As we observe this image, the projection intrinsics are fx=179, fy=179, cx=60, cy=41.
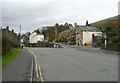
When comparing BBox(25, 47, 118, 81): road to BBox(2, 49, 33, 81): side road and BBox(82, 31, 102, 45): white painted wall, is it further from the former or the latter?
BBox(82, 31, 102, 45): white painted wall

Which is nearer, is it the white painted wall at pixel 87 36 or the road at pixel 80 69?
the road at pixel 80 69

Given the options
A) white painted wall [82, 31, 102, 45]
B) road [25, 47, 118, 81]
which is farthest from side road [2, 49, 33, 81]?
white painted wall [82, 31, 102, 45]

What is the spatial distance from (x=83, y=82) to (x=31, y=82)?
216cm

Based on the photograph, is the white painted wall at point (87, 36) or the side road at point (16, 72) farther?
the white painted wall at point (87, 36)

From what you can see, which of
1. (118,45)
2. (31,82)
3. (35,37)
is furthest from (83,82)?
(35,37)

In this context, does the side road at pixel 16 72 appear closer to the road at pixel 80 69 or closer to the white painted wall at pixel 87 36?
the road at pixel 80 69

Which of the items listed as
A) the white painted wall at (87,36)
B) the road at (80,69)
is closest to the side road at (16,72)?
the road at (80,69)

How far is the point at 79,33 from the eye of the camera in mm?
78188

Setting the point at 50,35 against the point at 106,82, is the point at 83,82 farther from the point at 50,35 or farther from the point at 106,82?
the point at 50,35

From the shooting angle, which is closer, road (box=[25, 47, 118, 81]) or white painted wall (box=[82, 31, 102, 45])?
road (box=[25, 47, 118, 81])

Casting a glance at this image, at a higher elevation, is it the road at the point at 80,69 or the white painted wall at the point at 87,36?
the white painted wall at the point at 87,36

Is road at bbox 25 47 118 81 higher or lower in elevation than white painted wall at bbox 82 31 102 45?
lower

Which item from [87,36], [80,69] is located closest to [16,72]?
[80,69]

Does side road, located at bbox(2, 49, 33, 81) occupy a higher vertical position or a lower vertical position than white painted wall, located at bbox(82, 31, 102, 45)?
lower
